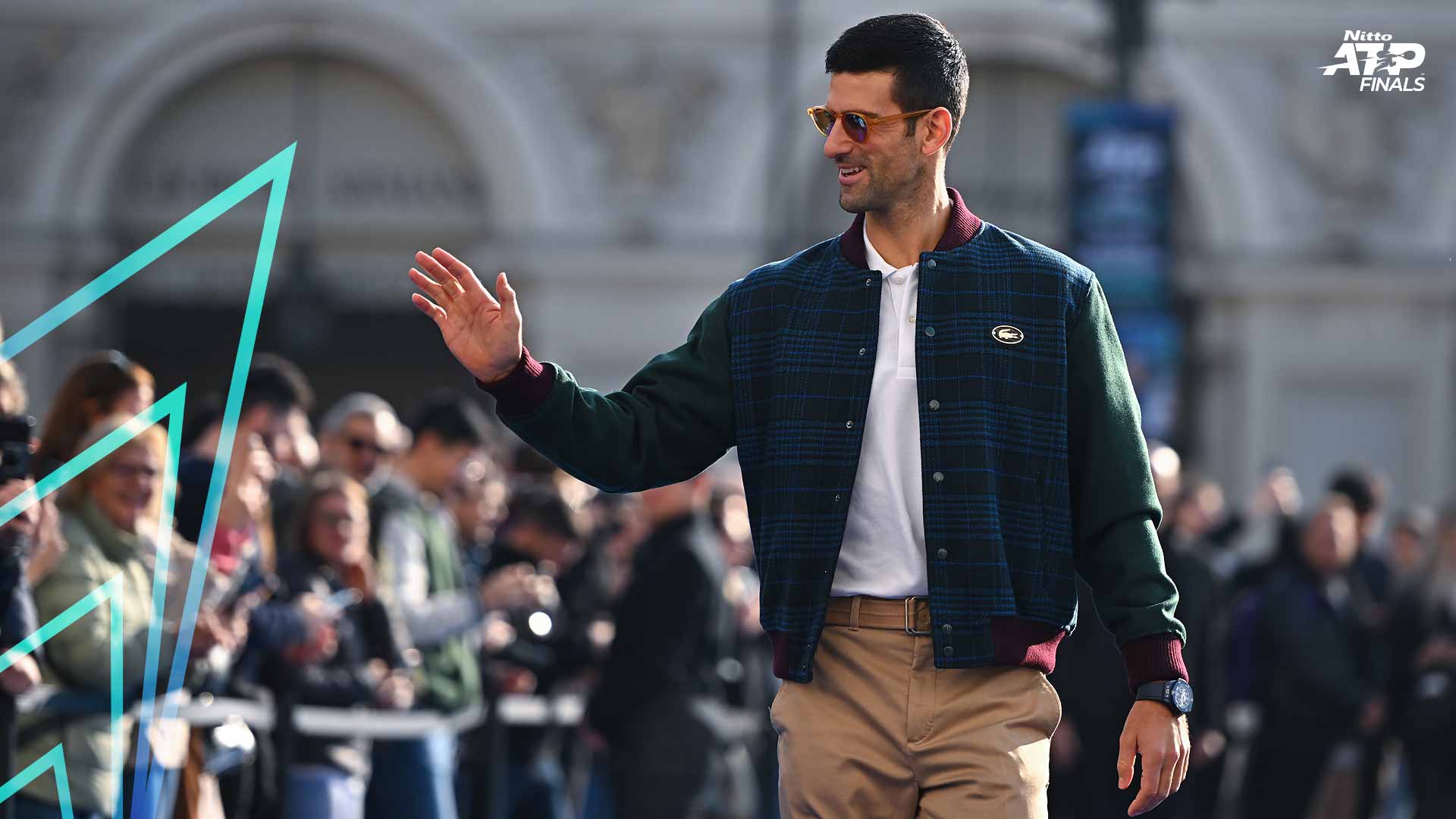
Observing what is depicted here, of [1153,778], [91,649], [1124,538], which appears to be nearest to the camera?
[1153,778]

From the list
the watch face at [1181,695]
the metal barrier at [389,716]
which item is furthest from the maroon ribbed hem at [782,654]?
the metal barrier at [389,716]

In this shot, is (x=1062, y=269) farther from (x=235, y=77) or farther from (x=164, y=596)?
(x=235, y=77)

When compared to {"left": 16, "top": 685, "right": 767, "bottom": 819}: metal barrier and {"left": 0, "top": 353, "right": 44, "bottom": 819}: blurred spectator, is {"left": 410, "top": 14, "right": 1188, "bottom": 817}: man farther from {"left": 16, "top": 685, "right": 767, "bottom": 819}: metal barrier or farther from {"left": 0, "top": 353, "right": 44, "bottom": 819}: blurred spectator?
{"left": 16, "top": 685, "right": 767, "bottom": 819}: metal barrier

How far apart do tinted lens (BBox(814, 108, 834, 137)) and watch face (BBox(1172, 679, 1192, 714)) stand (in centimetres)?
119

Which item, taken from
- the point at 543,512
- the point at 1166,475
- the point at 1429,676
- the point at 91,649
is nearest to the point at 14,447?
the point at 91,649

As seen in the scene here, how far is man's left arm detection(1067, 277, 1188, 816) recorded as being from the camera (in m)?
3.83

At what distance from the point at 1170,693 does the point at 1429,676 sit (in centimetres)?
630

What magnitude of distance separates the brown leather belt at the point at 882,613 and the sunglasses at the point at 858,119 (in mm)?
844

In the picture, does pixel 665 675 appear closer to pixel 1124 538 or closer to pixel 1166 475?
pixel 1166 475

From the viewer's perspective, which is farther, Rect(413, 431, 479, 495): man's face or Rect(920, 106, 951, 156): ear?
Rect(413, 431, 479, 495): man's face

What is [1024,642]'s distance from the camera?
387 centimetres

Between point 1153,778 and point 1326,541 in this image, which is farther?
point 1326,541

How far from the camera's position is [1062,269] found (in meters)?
4.05

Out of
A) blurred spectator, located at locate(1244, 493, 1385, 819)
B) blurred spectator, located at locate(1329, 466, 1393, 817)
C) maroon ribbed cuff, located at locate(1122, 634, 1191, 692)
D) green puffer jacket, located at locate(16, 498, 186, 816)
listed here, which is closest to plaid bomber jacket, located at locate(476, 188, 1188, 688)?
maroon ribbed cuff, located at locate(1122, 634, 1191, 692)
